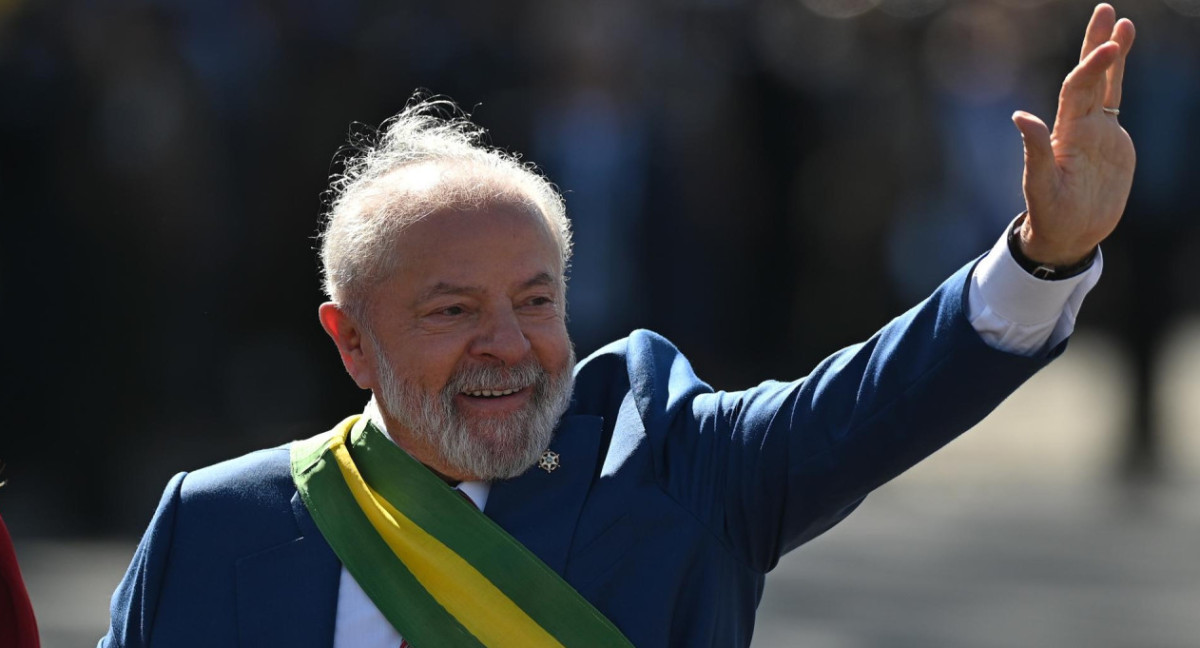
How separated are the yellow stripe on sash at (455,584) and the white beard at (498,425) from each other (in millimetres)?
132

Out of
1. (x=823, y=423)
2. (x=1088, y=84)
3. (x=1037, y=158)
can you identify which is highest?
(x=1088, y=84)

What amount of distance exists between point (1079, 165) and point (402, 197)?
112cm

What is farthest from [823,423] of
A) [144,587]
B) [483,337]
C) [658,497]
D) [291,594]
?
[144,587]

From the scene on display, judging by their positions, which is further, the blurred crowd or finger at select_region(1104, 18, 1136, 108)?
the blurred crowd

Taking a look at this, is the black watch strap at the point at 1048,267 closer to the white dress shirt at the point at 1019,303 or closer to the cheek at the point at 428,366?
the white dress shirt at the point at 1019,303

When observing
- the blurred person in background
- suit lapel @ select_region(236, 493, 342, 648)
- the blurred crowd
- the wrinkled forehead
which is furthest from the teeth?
the blurred crowd

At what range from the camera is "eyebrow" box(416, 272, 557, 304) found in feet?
10.7

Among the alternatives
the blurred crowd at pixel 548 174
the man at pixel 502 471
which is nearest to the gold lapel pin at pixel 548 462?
the man at pixel 502 471

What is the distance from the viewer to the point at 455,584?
3.17 metres

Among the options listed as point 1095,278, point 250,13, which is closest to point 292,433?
point 250,13

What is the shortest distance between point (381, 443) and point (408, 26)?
6680 mm

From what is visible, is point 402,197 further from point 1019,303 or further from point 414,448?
point 1019,303

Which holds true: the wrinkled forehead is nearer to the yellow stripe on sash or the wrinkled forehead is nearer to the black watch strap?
the yellow stripe on sash

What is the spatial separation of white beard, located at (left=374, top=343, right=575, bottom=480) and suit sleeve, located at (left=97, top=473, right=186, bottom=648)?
44cm
